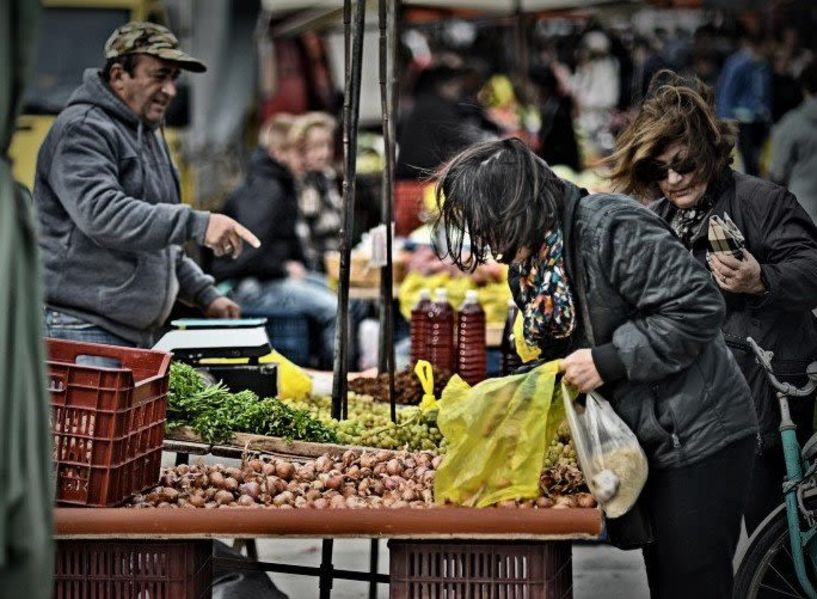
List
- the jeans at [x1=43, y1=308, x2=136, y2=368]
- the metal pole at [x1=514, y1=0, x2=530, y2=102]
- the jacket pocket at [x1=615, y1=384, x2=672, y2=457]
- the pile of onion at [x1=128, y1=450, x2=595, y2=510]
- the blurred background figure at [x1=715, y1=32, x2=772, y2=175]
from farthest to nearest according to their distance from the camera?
1. the blurred background figure at [x1=715, y1=32, x2=772, y2=175]
2. the metal pole at [x1=514, y1=0, x2=530, y2=102]
3. the jeans at [x1=43, y1=308, x2=136, y2=368]
4. the pile of onion at [x1=128, y1=450, x2=595, y2=510]
5. the jacket pocket at [x1=615, y1=384, x2=672, y2=457]

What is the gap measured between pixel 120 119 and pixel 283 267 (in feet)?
14.6

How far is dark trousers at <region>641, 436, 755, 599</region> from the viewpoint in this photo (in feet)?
13.4

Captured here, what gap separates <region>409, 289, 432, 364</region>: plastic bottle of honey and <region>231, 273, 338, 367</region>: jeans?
3303mm

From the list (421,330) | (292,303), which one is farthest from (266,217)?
(421,330)

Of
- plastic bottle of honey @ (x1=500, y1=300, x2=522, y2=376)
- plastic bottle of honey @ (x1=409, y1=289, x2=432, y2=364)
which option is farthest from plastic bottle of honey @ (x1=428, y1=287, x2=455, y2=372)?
plastic bottle of honey @ (x1=500, y1=300, x2=522, y2=376)

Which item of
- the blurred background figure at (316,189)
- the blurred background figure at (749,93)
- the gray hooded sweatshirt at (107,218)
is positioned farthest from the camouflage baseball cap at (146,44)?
the blurred background figure at (749,93)

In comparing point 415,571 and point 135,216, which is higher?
point 135,216

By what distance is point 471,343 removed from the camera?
6516mm

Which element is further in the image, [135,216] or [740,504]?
[135,216]

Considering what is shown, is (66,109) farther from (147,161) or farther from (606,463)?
(606,463)

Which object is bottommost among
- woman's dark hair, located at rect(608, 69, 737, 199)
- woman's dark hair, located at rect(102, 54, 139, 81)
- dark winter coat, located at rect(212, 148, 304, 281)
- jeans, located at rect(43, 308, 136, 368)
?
jeans, located at rect(43, 308, 136, 368)

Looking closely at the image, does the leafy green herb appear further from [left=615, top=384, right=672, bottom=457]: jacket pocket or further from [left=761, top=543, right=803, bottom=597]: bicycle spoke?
[left=761, top=543, right=803, bottom=597]: bicycle spoke

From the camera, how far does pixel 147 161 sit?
5.89 metres

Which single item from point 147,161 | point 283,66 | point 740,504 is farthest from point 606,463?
point 283,66
